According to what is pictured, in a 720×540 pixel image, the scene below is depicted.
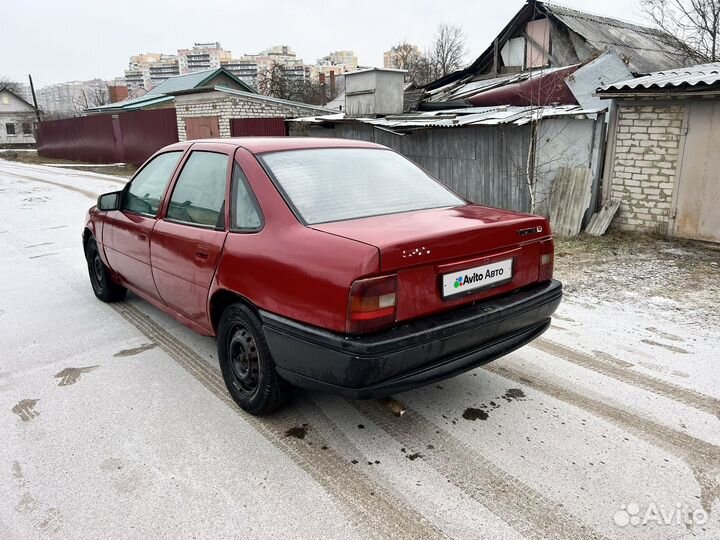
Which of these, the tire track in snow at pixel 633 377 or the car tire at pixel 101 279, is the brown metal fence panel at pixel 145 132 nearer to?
the car tire at pixel 101 279

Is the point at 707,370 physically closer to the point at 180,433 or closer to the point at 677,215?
the point at 180,433

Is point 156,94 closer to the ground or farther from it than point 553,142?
farther from it

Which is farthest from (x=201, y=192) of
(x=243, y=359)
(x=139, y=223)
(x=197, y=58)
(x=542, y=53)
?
(x=197, y=58)

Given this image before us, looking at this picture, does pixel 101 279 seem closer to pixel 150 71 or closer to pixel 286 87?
pixel 286 87

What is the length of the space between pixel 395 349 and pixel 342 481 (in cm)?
71

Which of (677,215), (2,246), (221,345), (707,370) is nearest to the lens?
(221,345)

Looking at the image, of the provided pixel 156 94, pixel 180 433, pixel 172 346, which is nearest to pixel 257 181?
pixel 180 433

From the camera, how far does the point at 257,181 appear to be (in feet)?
9.75

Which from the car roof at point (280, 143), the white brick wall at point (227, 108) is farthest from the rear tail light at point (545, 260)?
the white brick wall at point (227, 108)

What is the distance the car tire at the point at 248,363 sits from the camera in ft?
9.29

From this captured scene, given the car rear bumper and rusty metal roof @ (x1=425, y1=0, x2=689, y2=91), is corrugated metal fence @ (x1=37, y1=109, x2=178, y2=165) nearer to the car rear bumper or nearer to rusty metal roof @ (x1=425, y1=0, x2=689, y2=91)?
rusty metal roof @ (x1=425, y1=0, x2=689, y2=91)

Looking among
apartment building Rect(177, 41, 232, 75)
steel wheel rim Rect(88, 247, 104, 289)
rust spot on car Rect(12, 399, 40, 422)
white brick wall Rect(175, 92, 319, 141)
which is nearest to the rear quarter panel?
rust spot on car Rect(12, 399, 40, 422)

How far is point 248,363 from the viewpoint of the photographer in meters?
2.98

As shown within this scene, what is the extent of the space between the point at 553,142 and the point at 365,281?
7437 millimetres
